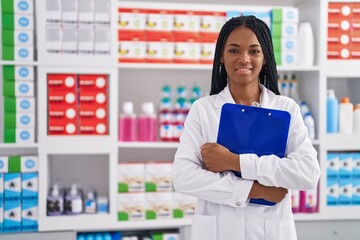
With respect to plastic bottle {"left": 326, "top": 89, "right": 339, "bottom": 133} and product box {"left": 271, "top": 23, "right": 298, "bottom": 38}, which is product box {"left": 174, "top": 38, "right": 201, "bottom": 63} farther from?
plastic bottle {"left": 326, "top": 89, "right": 339, "bottom": 133}

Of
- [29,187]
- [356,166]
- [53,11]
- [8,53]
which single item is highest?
[53,11]

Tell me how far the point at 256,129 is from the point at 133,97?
74.8 inches

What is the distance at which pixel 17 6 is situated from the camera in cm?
269

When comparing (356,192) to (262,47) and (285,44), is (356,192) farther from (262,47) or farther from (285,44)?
(262,47)

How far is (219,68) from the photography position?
5.18 feet

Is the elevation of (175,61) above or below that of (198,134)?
above

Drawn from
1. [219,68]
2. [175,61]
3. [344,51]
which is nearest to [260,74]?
[219,68]

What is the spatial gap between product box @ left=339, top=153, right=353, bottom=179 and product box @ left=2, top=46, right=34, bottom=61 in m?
2.01

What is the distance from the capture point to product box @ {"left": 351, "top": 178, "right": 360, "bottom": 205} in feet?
9.88

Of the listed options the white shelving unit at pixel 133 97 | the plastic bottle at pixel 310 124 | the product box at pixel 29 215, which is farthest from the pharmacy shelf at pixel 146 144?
the plastic bottle at pixel 310 124

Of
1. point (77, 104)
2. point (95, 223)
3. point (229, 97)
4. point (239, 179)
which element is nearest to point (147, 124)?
point (77, 104)

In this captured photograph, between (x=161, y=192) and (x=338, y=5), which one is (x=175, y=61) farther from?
(x=338, y=5)

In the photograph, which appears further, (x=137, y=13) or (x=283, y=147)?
(x=137, y=13)

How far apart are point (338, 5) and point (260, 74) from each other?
1.61m
